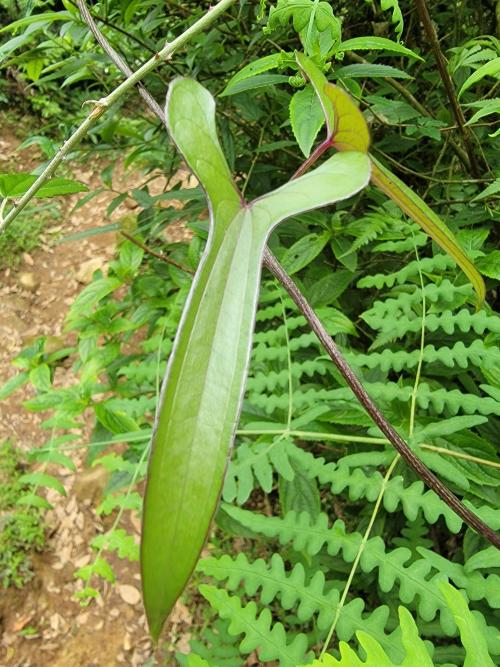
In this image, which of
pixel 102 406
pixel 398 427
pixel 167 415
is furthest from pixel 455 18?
pixel 167 415

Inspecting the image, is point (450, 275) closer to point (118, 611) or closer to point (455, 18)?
point (455, 18)

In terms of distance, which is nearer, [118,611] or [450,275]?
[450,275]

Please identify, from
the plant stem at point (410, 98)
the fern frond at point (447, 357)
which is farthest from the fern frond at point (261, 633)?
the plant stem at point (410, 98)

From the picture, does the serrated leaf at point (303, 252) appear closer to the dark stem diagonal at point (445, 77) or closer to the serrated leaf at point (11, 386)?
the dark stem diagonal at point (445, 77)

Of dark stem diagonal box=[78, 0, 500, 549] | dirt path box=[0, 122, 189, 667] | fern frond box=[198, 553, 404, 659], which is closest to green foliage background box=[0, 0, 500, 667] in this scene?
fern frond box=[198, 553, 404, 659]

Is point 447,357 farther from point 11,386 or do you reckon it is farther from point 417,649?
point 11,386
